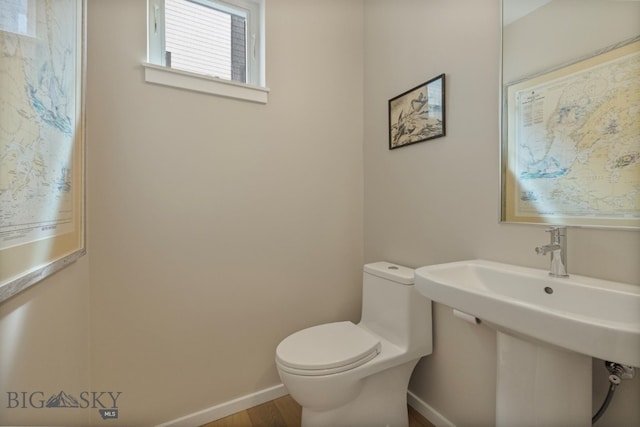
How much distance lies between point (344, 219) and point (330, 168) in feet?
1.11

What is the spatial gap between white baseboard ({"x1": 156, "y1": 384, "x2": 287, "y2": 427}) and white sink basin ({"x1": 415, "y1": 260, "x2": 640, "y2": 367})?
1144 mm

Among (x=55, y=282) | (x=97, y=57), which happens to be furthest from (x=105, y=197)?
(x=97, y=57)

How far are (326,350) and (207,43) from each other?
1647 millimetres

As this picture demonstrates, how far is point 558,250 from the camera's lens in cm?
81

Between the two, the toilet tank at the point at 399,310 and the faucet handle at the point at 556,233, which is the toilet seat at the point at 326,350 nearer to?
the toilet tank at the point at 399,310

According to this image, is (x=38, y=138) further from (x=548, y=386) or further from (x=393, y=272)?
(x=548, y=386)

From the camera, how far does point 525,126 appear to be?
96cm

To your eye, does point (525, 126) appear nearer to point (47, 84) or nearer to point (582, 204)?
point (582, 204)

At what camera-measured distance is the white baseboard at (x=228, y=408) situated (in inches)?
50.8

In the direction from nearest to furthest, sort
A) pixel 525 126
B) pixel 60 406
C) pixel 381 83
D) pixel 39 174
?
1. pixel 39 174
2. pixel 60 406
3. pixel 525 126
4. pixel 381 83

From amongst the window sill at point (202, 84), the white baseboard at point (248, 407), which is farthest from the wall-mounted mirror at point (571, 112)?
the window sill at point (202, 84)

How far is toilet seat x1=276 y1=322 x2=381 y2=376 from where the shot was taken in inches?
40.8

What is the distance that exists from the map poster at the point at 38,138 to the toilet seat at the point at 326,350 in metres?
0.83

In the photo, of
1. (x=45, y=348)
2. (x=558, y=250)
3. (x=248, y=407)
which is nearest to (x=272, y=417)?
(x=248, y=407)
